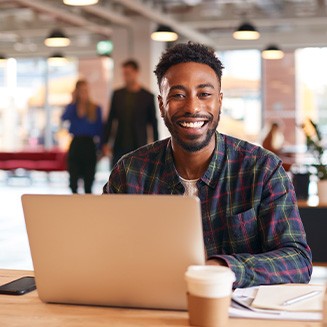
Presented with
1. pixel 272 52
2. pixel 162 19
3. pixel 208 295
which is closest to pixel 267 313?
pixel 208 295

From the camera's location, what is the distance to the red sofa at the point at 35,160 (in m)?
16.6

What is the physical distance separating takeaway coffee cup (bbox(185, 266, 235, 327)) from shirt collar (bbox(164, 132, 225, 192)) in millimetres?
785

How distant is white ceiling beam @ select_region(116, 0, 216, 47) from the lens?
11664 mm

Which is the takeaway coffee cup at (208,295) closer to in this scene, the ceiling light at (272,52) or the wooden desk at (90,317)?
the wooden desk at (90,317)

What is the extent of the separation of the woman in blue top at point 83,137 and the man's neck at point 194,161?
6693 millimetres

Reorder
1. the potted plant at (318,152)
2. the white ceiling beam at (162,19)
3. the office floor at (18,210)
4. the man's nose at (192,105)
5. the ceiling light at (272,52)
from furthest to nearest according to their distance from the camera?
1. the ceiling light at (272,52)
2. the white ceiling beam at (162,19)
3. the office floor at (18,210)
4. the potted plant at (318,152)
5. the man's nose at (192,105)

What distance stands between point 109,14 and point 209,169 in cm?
1056

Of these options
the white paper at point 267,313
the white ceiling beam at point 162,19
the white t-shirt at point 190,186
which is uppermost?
the white ceiling beam at point 162,19

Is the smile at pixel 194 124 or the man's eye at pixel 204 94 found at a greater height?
the man's eye at pixel 204 94

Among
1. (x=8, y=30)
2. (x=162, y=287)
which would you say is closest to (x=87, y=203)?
(x=162, y=287)

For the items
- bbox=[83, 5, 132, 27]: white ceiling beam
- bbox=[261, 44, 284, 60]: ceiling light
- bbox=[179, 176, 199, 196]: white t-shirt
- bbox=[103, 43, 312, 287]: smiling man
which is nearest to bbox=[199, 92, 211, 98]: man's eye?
bbox=[103, 43, 312, 287]: smiling man

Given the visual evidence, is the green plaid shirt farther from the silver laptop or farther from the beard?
the silver laptop

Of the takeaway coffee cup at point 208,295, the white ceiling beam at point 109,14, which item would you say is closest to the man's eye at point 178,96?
the takeaway coffee cup at point 208,295

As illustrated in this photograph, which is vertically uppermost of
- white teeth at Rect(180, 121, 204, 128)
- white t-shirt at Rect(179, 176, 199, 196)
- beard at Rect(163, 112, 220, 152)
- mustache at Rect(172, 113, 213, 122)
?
mustache at Rect(172, 113, 213, 122)
